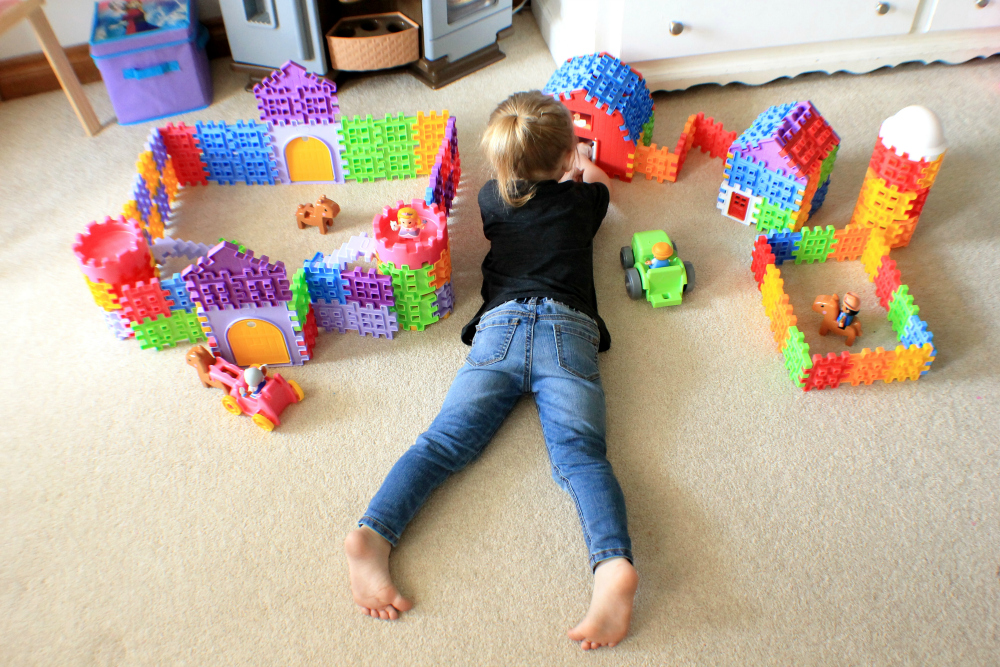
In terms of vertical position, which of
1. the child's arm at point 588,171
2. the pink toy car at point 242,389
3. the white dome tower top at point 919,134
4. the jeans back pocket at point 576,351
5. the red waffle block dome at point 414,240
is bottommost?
the pink toy car at point 242,389

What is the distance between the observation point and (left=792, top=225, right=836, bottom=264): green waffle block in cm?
171

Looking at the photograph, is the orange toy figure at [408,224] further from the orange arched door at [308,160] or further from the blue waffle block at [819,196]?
the blue waffle block at [819,196]

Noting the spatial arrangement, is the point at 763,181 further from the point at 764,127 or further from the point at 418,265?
the point at 418,265

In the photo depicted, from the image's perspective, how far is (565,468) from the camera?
1318 mm

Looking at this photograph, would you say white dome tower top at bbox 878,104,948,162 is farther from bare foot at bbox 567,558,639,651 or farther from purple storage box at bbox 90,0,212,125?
purple storage box at bbox 90,0,212,125

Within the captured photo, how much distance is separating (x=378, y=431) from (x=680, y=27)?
1.45 meters

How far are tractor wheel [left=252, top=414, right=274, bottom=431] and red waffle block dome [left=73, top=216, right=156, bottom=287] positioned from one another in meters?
0.40

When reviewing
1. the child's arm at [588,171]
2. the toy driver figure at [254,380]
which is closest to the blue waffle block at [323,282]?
the toy driver figure at [254,380]

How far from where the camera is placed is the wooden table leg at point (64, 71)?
198 centimetres

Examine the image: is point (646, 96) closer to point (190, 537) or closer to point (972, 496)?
point (972, 496)

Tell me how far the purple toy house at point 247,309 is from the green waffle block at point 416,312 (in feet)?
0.63

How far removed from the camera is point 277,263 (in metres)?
1.42

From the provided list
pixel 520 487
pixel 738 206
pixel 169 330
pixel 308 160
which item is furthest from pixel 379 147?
pixel 520 487

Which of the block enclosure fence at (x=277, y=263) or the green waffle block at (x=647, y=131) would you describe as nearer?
the block enclosure fence at (x=277, y=263)
